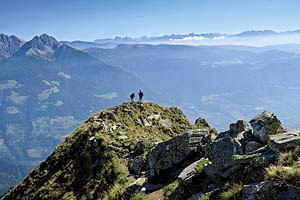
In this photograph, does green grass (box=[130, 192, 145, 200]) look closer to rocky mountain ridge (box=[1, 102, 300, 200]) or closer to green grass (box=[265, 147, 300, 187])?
rocky mountain ridge (box=[1, 102, 300, 200])

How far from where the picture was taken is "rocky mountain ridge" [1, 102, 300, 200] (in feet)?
32.3

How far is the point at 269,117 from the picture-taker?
15.1 meters

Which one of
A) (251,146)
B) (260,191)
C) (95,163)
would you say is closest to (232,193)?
(260,191)

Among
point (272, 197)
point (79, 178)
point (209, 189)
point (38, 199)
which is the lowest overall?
point (38, 199)

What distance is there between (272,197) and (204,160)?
5.40 metres

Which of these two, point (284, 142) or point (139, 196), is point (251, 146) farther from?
point (139, 196)

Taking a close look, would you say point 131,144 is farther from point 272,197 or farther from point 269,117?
point 272,197

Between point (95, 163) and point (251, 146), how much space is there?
14.4m

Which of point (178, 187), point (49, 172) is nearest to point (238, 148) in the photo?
point (178, 187)

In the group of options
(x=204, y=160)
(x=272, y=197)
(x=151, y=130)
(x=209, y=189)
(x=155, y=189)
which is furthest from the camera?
(x=151, y=130)

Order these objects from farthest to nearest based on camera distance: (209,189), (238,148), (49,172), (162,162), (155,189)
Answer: (49,172) → (162,162) → (155,189) → (238,148) → (209,189)

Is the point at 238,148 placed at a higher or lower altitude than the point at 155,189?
higher

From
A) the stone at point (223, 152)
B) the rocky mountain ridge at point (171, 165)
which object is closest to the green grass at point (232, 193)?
the rocky mountain ridge at point (171, 165)

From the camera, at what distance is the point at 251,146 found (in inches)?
517
